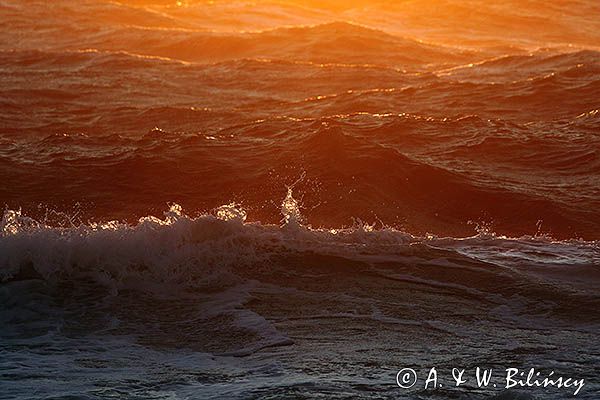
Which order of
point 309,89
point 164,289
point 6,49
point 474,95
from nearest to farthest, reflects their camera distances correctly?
point 164,289
point 474,95
point 309,89
point 6,49

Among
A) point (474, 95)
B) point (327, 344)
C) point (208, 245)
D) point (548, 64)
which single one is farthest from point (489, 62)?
point (327, 344)

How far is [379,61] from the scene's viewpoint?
3272 cm

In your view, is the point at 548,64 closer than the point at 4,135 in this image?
No

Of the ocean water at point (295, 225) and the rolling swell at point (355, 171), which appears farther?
the rolling swell at point (355, 171)

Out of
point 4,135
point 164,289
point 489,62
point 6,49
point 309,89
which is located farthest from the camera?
point 6,49

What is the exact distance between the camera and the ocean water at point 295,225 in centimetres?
861

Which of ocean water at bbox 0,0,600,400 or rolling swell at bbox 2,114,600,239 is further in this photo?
rolling swell at bbox 2,114,600,239

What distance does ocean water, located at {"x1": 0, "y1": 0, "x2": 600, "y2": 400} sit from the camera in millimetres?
8609

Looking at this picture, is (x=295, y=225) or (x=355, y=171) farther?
(x=355, y=171)

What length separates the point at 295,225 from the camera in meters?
12.4

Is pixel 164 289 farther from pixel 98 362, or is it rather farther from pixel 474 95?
pixel 474 95

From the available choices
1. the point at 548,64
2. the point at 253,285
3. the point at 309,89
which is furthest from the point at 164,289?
the point at 548,64

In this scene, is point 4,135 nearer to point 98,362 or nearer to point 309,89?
point 309,89

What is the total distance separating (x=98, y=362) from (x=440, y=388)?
9.58 ft
